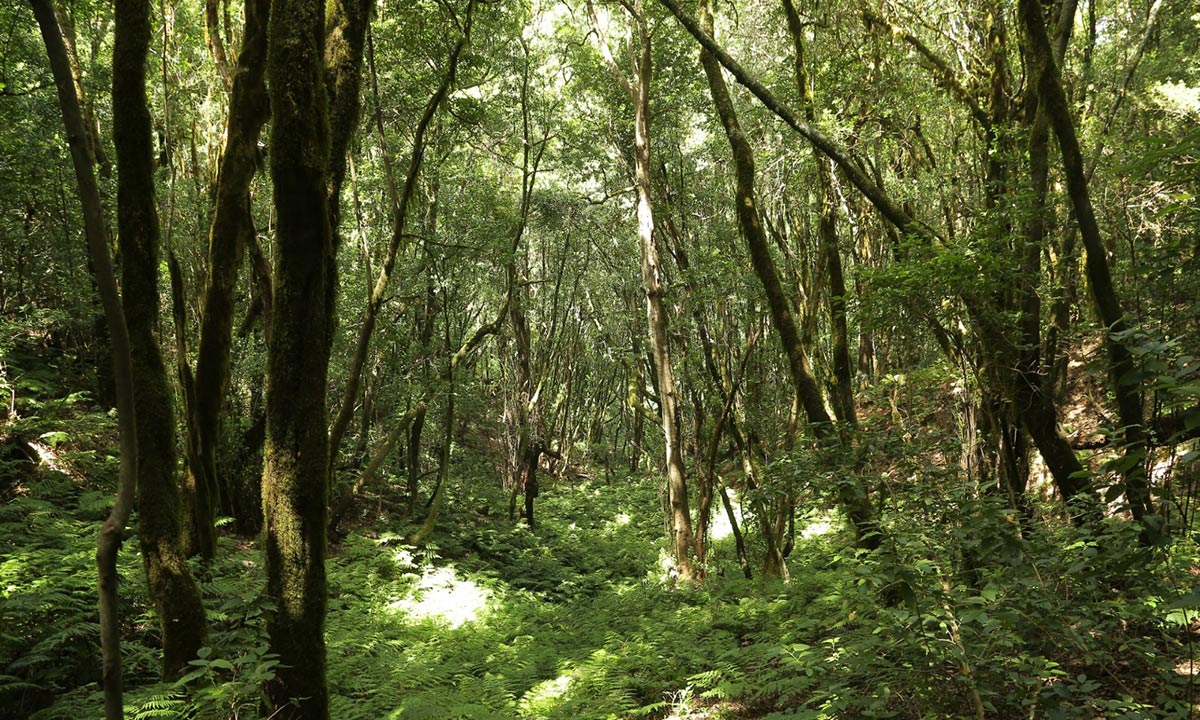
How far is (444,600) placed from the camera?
31.9ft

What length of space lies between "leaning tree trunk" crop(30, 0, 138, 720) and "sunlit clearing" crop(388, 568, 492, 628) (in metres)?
7.07

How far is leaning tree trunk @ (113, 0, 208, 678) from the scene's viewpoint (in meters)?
3.73

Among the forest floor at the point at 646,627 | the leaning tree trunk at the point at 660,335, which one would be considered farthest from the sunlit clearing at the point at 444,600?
the leaning tree trunk at the point at 660,335

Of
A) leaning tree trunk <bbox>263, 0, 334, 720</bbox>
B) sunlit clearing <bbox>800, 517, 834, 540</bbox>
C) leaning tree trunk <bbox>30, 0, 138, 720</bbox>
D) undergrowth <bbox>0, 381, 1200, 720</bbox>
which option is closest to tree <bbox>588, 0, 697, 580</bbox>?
undergrowth <bbox>0, 381, 1200, 720</bbox>

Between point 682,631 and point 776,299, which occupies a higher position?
point 776,299

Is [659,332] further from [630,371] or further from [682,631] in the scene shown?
[630,371]

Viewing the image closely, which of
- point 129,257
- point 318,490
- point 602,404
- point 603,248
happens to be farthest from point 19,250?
point 602,404

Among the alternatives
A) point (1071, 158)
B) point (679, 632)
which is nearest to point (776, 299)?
point (1071, 158)

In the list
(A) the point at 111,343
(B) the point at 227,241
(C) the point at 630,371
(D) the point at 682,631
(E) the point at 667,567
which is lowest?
(D) the point at 682,631

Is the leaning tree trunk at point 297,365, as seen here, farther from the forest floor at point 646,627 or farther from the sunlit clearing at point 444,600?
the sunlit clearing at point 444,600

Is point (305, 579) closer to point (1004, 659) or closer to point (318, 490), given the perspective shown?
point (318, 490)

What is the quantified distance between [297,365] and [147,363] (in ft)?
3.41

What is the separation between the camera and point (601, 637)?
8266 mm

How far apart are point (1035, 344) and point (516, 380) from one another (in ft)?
46.8
